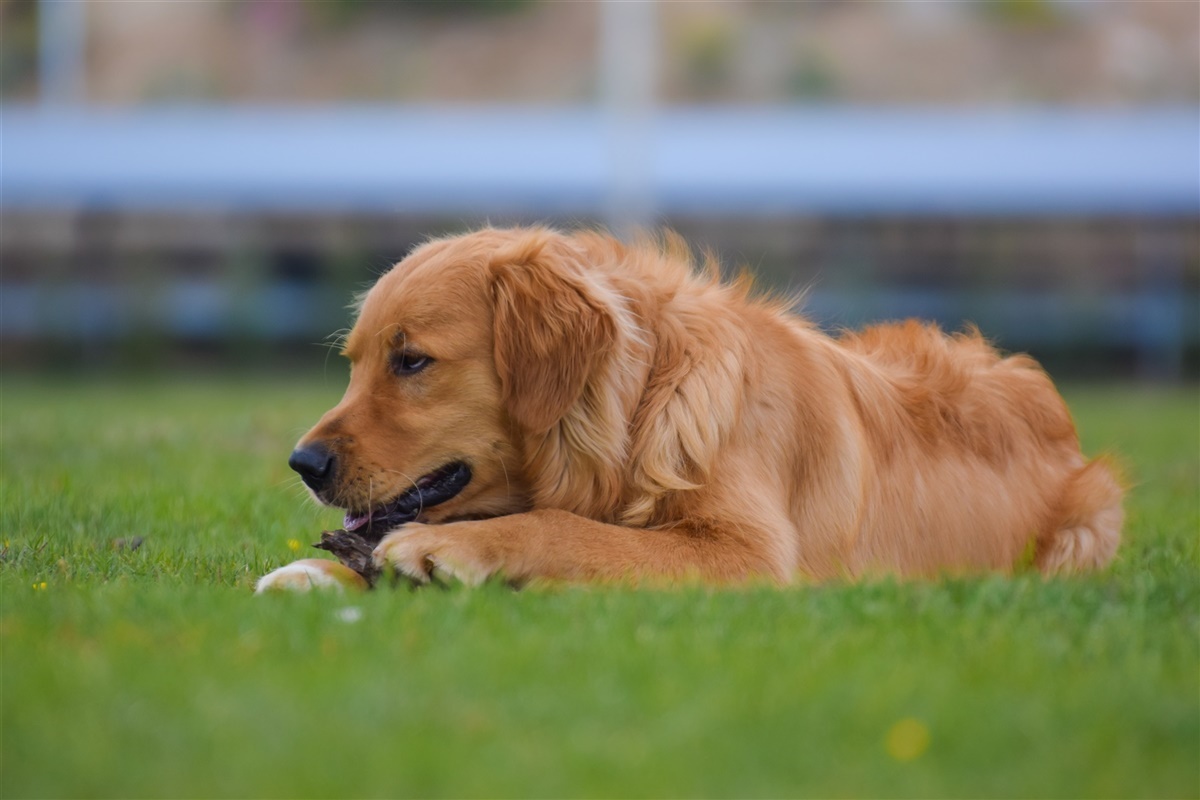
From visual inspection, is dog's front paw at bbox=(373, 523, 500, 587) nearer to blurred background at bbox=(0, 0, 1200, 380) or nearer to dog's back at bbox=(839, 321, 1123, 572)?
dog's back at bbox=(839, 321, 1123, 572)

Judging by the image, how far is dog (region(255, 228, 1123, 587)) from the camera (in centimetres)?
480

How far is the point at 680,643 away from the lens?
3.89 metres

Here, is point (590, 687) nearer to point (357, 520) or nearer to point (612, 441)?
point (612, 441)

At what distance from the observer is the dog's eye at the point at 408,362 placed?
201 inches

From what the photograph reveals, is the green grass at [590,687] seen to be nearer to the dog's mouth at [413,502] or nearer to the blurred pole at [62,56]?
the dog's mouth at [413,502]

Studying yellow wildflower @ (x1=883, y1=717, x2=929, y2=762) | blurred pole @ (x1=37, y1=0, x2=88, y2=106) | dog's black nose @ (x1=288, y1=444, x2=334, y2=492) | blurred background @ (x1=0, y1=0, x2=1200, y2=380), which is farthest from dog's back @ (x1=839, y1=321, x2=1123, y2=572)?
blurred pole @ (x1=37, y1=0, x2=88, y2=106)

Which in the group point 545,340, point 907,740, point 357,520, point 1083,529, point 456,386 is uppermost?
point 545,340

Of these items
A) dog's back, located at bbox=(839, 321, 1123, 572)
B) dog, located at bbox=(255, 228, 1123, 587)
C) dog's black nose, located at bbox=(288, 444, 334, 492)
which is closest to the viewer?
dog, located at bbox=(255, 228, 1123, 587)

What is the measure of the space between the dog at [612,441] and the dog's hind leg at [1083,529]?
28 centimetres

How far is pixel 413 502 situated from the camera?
5102 mm

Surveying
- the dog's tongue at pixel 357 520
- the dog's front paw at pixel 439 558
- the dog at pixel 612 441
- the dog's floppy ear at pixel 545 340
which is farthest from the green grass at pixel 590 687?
the dog's floppy ear at pixel 545 340

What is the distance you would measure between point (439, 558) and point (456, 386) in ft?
2.59

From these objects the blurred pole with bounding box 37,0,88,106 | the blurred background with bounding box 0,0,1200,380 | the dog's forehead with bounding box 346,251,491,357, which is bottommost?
the blurred background with bounding box 0,0,1200,380

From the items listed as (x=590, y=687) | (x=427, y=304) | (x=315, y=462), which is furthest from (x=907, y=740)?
(x=427, y=304)
